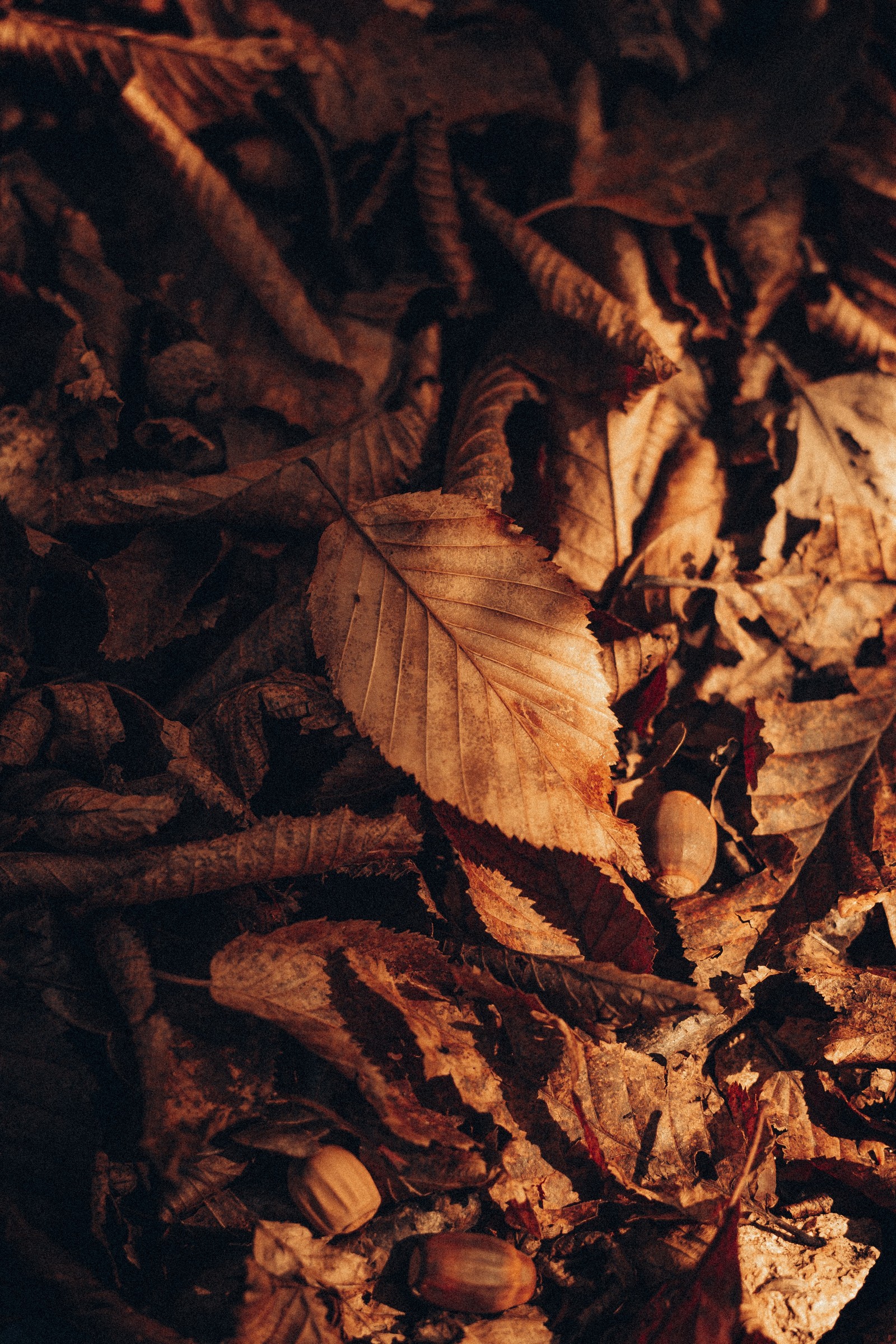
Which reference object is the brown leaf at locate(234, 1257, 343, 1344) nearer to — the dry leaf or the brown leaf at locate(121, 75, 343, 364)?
the dry leaf

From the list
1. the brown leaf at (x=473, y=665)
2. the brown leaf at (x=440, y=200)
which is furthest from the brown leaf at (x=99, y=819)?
the brown leaf at (x=440, y=200)

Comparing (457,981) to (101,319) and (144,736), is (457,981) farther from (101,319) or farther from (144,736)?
(101,319)

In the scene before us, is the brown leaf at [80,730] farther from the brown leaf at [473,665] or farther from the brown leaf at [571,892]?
the brown leaf at [571,892]

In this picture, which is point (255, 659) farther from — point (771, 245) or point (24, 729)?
point (771, 245)

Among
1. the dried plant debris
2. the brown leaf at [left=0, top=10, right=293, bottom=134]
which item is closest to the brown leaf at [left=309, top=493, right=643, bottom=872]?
the dried plant debris

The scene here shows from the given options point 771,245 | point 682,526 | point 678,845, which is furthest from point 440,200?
point 678,845

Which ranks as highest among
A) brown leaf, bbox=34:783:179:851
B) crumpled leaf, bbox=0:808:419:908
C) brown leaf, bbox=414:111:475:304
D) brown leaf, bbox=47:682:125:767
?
brown leaf, bbox=414:111:475:304
